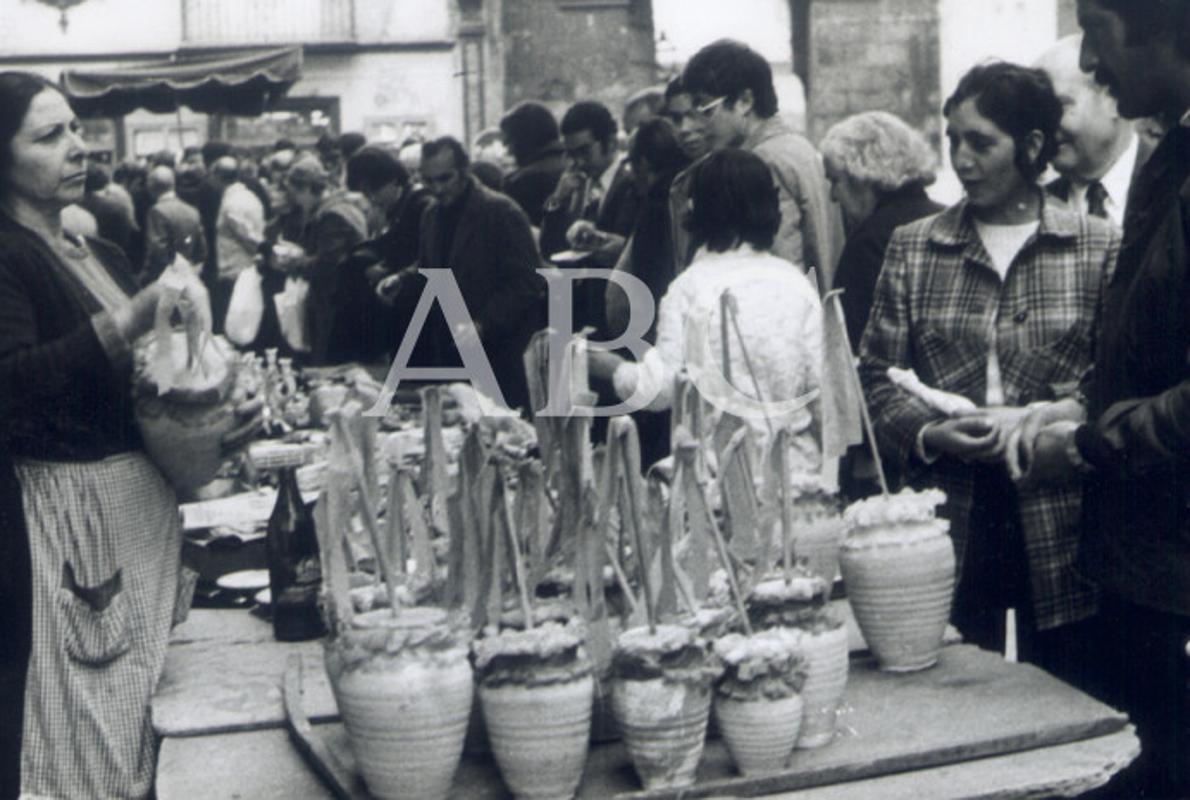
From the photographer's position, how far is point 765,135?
4406 mm

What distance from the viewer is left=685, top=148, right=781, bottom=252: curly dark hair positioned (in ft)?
11.6

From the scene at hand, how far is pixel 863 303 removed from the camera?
13.2 feet

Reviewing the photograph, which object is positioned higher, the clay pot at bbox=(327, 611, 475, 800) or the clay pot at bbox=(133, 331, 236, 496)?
the clay pot at bbox=(133, 331, 236, 496)

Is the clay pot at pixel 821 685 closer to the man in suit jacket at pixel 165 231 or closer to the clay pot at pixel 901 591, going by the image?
the clay pot at pixel 901 591

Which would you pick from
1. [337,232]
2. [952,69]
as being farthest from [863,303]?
[952,69]

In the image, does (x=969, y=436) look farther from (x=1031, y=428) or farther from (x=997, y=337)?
(x=997, y=337)

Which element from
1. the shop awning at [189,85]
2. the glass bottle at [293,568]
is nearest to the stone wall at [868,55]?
the shop awning at [189,85]

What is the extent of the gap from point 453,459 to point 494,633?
1127 mm

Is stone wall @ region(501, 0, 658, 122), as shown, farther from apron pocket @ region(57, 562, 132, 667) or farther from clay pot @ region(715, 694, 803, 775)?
clay pot @ region(715, 694, 803, 775)

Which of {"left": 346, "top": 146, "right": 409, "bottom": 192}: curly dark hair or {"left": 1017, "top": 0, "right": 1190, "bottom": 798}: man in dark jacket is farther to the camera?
{"left": 346, "top": 146, "right": 409, "bottom": 192}: curly dark hair

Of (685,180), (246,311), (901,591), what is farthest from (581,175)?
(901,591)

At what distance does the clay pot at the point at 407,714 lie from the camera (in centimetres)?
180

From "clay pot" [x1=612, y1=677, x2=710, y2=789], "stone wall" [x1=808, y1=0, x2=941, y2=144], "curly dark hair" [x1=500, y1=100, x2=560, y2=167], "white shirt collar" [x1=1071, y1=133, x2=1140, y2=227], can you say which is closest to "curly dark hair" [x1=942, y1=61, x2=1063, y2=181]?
"white shirt collar" [x1=1071, y1=133, x2=1140, y2=227]

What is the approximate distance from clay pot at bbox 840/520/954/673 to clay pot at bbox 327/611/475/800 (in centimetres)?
61
